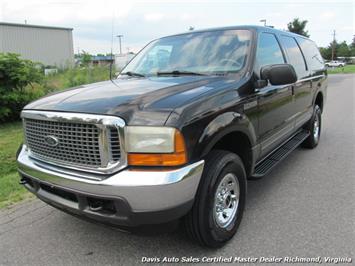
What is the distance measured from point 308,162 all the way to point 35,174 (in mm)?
4009

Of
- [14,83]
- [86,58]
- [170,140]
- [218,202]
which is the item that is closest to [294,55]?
[218,202]

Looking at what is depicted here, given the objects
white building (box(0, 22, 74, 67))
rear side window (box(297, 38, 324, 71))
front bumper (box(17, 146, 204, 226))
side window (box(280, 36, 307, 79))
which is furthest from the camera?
white building (box(0, 22, 74, 67))

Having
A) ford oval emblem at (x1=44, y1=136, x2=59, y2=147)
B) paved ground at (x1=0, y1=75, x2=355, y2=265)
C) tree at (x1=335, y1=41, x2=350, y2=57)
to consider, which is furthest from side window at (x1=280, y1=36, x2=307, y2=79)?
tree at (x1=335, y1=41, x2=350, y2=57)

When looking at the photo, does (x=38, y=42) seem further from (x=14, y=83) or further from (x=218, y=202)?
(x=218, y=202)

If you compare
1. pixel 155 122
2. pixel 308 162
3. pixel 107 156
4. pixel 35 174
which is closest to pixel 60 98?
pixel 35 174

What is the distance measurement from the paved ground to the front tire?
0.17 meters

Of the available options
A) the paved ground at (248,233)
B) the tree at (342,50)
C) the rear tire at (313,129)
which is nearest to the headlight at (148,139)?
the paved ground at (248,233)

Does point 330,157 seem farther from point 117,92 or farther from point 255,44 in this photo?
point 117,92

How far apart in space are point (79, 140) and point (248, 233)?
1.77 meters

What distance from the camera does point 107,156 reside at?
2303 millimetres

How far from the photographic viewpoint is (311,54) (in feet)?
18.9

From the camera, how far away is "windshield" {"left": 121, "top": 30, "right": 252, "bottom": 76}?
11.3ft

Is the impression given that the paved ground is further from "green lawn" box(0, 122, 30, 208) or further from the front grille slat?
the front grille slat

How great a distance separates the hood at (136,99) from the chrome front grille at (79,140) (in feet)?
0.24
